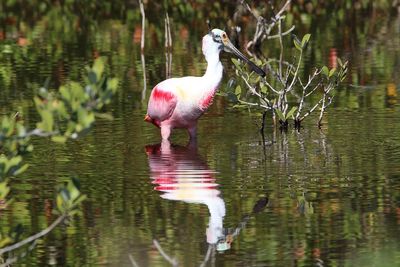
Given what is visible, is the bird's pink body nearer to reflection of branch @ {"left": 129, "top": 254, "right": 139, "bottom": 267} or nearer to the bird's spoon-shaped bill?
the bird's spoon-shaped bill

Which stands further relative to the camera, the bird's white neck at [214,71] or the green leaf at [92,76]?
the bird's white neck at [214,71]

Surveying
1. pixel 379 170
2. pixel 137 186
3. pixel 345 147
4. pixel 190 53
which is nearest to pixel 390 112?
pixel 345 147

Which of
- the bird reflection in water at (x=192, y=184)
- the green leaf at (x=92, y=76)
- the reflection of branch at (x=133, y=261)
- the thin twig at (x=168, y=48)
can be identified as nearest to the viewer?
the green leaf at (x=92, y=76)

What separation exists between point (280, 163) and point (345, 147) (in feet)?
2.66

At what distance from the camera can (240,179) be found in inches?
414

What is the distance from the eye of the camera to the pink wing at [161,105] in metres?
12.5

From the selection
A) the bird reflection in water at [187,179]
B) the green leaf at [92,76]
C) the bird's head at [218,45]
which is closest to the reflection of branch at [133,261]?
the bird reflection in water at [187,179]

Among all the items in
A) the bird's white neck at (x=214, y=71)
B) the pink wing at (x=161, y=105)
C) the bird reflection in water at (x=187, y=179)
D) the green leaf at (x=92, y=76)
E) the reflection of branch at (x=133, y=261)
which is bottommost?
the reflection of branch at (x=133, y=261)

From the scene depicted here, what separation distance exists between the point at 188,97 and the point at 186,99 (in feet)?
0.09

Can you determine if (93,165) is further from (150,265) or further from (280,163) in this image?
(150,265)

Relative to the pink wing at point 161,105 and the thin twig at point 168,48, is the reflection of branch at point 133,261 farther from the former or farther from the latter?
the thin twig at point 168,48

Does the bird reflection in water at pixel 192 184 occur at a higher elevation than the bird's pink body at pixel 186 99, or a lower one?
lower

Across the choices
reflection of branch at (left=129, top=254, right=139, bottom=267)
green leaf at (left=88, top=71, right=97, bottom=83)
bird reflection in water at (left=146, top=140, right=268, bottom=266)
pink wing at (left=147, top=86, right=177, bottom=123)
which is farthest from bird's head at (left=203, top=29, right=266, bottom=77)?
green leaf at (left=88, top=71, right=97, bottom=83)

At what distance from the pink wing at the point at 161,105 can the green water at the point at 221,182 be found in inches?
9.5
